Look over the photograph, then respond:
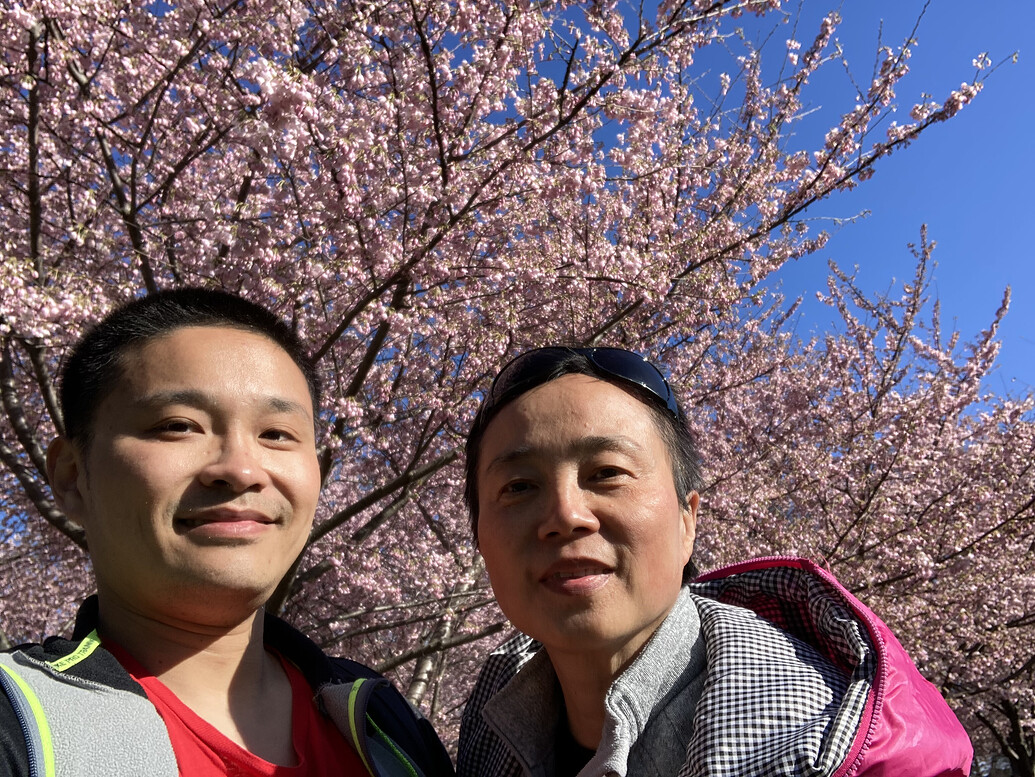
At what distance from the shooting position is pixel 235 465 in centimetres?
144

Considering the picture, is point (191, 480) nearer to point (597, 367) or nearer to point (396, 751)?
point (396, 751)

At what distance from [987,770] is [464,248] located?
22358mm

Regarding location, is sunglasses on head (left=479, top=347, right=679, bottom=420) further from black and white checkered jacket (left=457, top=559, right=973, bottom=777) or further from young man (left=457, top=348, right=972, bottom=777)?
black and white checkered jacket (left=457, top=559, right=973, bottom=777)

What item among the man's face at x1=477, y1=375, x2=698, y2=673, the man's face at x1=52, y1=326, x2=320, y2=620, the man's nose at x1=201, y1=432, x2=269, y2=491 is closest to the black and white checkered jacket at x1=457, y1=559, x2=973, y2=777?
the man's face at x1=477, y1=375, x2=698, y2=673

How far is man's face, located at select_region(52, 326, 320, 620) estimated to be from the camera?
4.64 ft

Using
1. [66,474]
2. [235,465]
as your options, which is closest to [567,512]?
[235,465]

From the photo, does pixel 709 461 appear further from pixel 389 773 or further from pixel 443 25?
pixel 389 773

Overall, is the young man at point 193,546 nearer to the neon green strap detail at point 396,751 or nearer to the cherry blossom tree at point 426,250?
the neon green strap detail at point 396,751

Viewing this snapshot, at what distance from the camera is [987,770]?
19.4 metres

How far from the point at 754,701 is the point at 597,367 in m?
0.74

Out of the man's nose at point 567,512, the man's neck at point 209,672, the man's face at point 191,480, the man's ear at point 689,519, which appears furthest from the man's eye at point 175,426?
the man's ear at point 689,519

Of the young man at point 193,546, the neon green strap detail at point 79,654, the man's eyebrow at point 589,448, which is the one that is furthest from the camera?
the man's eyebrow at point 589,448

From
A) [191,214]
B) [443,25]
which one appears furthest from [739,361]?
[191,214]

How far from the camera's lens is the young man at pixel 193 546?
4.55ft
